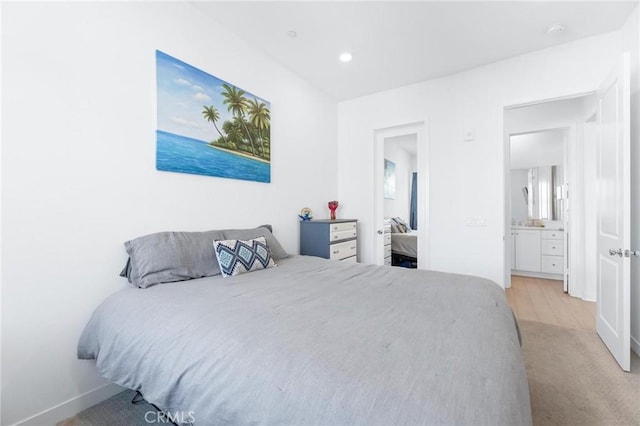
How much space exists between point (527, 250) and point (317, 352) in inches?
204

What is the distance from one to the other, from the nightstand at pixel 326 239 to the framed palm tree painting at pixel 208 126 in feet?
2.43

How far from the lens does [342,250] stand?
334 centimetres

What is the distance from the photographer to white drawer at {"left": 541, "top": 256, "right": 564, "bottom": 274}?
4.44 metres

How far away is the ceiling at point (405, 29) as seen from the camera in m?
2.22

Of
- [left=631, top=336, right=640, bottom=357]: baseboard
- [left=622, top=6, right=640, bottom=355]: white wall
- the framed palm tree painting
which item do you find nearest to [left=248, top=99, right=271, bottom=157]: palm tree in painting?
the framed palm tree painting

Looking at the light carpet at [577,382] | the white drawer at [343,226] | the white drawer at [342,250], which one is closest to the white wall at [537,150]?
the light carpet at [577,382]

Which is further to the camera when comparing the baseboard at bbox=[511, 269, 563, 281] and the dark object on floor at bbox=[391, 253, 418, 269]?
the baseboard at bbox=[511, 269, 563, 281]

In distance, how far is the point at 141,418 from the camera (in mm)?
1586

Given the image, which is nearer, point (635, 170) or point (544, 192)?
point (635, 170)

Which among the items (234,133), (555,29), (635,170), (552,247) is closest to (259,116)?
(234,133)

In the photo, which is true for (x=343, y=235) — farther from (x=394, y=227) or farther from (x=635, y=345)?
(x=635, y=345)

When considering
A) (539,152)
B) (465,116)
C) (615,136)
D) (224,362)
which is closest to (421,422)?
(224,362)

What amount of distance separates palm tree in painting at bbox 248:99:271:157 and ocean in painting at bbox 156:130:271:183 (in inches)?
11.1

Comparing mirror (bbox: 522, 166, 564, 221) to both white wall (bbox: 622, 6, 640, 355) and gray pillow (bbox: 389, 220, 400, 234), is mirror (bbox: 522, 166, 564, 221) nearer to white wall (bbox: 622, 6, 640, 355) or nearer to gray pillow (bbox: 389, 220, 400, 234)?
white wall (bbox: 622, 6, 640, 355)
